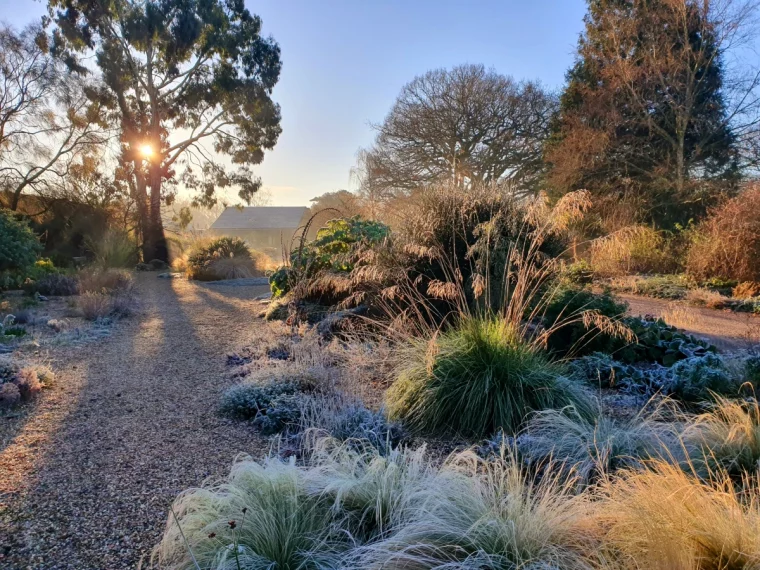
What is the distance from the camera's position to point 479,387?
3.12 m

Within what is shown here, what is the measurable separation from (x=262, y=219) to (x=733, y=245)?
43745mm

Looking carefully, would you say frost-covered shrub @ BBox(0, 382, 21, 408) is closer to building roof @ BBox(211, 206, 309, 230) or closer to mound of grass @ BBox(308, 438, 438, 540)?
mound of grass @ BBox(308, 438, 438, 540)

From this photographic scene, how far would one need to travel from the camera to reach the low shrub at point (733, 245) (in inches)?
392

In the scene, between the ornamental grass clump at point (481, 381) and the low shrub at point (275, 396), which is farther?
the low shrub at point (275, 396)

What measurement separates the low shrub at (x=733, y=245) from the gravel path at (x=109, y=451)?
10338 mm

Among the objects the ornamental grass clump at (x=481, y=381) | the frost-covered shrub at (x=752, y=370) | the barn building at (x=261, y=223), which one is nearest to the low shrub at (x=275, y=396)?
the ornamental grass clump at (x=481, y=381)

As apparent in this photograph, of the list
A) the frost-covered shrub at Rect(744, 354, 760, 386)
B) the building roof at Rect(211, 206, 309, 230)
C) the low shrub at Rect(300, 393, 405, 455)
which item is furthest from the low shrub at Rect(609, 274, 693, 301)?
the building roof at Rect(211, 206, 309, 230)

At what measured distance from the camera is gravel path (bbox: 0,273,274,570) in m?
1.98

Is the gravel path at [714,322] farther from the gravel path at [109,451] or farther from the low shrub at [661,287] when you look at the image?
the gravel path at [109,451]

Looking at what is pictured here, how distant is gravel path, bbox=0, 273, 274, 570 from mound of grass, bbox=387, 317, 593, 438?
108 centimetres

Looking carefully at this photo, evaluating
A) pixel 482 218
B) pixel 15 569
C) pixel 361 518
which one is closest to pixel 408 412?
pixel 361 518

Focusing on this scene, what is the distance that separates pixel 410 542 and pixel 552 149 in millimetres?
17175

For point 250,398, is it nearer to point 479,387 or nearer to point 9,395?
point 479,387

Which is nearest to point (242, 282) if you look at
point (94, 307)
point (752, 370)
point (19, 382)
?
point (94, 307)
